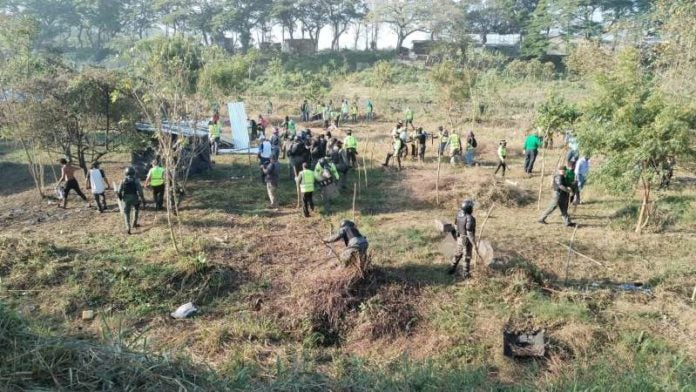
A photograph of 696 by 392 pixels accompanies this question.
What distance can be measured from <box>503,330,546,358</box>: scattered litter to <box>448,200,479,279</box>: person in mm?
1727

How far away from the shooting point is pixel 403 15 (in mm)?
49375

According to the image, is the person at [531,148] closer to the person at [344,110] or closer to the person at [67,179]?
the person at [67,179]

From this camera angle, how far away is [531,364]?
632cm

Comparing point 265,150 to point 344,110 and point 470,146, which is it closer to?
point 470,146

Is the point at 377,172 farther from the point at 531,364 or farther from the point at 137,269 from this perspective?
the point at 531,364

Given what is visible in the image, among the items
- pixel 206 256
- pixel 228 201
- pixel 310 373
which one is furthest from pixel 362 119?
pixel 310 373

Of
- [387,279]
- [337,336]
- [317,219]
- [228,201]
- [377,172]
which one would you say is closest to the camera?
[337,336]

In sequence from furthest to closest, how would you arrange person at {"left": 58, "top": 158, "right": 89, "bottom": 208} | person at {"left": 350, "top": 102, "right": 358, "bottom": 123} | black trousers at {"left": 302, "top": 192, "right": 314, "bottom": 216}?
person at {"left": 350, "top": 102, "right": 358, "bottom": 123} → person at {"left": 58, "top": 158, "right": 89, "bottom": 208} → black trousers at {"left": 302, "top": 192, "right": 314, "bottom": 216}

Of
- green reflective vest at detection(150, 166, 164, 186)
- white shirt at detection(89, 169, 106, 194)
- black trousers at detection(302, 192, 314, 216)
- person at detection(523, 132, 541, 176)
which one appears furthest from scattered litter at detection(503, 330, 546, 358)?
white shirt at detection(89, 169, 106, 194)

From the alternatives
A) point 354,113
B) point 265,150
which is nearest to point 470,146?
point 265,150

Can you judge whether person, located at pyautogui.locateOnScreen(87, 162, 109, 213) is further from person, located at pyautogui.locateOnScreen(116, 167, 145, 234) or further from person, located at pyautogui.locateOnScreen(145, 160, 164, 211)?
person, located at pyautogui.locateOnScreen(116, 167, 145, 234)

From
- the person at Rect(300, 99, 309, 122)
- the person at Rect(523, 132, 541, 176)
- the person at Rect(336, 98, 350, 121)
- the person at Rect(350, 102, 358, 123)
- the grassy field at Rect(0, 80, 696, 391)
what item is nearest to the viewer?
the grassy field at Rect(0, 80, 696, 391)

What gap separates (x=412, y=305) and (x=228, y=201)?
645 centimetres

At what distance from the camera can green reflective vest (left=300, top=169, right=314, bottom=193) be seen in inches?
424
